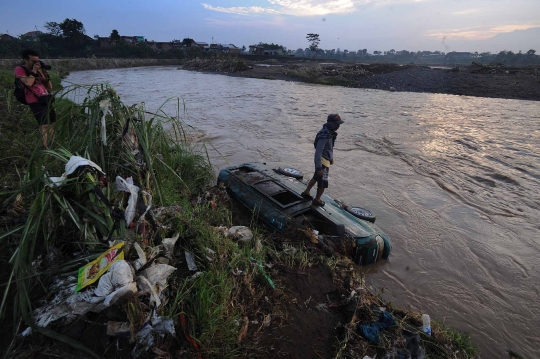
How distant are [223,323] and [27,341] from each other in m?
1.38

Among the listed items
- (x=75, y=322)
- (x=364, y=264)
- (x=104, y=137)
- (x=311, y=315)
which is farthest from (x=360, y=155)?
(x=75, y=322)

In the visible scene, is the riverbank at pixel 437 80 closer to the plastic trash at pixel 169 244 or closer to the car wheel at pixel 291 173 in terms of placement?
the car wheel at pixel 291 173

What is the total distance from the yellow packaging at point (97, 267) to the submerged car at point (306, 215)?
2.71m

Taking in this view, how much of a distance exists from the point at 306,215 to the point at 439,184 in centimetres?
575

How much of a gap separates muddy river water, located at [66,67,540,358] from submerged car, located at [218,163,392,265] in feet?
2.22

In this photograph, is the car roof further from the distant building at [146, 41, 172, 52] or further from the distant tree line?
the distant building at [146, 41, 172, 52]

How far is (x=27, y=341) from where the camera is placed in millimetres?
1940

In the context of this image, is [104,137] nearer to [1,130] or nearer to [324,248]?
[324,248]

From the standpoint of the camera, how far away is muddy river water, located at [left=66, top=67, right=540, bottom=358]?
4555 millimetres

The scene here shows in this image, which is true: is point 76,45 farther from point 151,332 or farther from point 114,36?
point 151,332

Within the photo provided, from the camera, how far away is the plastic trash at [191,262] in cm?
289

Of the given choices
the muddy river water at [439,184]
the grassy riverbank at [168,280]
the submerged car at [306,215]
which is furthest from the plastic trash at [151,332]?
the muddy river water at [439,184]

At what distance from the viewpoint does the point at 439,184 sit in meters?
8.51

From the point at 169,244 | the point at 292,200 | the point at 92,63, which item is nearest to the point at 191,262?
the point at 169,244
